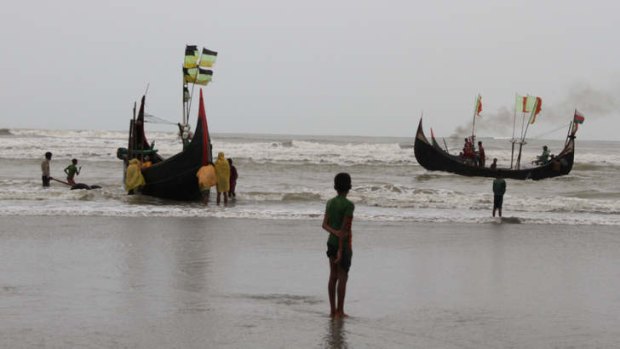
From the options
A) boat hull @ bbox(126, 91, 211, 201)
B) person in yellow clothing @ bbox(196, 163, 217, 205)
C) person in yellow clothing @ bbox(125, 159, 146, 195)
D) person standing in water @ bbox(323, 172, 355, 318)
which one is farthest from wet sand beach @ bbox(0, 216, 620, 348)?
person in yellow clothing @ bbox(125, 159, 146, 195)

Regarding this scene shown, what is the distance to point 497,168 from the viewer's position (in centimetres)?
2948

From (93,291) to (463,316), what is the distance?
11.1ft

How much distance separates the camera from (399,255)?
33.3 ft

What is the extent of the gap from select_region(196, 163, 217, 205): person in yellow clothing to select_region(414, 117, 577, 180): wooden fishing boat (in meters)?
13.0

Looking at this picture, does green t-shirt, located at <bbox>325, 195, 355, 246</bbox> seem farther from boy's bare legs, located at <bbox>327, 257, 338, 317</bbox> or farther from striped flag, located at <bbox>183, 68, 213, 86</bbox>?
striped flag, located at <bbox>183, 68, 213, 86</bbox>

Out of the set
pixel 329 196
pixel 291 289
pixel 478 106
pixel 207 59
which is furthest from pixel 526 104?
pixel 291 289

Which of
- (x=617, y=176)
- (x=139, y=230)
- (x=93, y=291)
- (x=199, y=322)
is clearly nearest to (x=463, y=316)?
(x=199, y=322)

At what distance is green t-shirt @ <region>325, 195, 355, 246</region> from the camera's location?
6.22m

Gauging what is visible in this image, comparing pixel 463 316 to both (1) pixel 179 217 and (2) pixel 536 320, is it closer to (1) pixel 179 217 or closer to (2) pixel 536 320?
(2) pixel 536 320

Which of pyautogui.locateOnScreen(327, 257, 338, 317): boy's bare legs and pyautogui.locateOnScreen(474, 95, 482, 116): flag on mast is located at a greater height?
pyautogui.locateOnScreen(474, 95, 482, 116): flag on mast

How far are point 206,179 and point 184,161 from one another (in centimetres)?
100

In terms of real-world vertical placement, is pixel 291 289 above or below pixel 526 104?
below

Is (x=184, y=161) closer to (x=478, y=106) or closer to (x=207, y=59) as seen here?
(x=207, y=59)

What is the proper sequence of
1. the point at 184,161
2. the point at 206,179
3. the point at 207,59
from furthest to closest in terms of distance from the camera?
the point at 207,59 → the point at 184,161 → the point at 206,179
